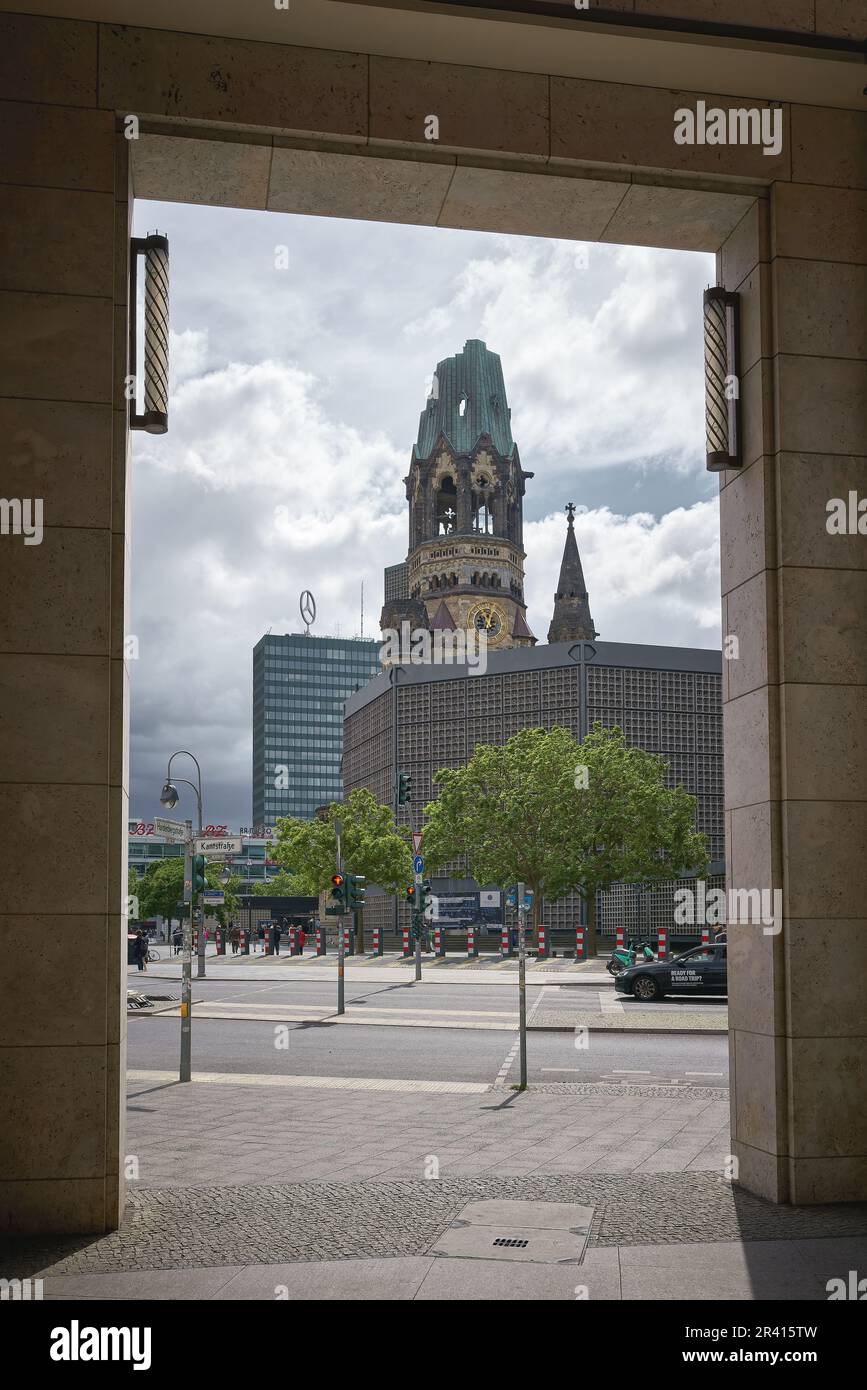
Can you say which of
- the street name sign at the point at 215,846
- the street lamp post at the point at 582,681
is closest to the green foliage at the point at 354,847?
the street lamp post at the point at 582,681

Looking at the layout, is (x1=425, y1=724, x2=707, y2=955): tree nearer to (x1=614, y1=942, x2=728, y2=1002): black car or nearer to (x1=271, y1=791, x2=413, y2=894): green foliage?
(x1=271, y1=791, x2=413, y2=894): green foliage

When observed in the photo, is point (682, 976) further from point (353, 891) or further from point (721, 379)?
point (721, 379)

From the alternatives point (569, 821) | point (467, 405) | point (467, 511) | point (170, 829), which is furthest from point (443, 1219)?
point (467, 405)

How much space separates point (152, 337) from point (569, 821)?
49910 mm

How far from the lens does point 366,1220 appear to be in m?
7.59

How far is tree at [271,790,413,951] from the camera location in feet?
207

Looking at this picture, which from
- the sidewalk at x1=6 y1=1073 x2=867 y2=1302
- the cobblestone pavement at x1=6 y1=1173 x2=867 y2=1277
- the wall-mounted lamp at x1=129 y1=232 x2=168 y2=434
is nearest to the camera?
the sidewalk at x1=6 y1=1073 x2=867 y2=1302

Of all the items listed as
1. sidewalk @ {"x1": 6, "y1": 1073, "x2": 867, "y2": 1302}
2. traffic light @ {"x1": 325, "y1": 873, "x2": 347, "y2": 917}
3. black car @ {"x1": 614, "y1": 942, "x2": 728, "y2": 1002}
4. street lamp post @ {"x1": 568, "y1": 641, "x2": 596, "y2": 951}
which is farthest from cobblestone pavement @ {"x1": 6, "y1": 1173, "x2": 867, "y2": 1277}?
street lamp post @ {"x1": 568, "y1": 641, "x2": 596, "y2": 951}

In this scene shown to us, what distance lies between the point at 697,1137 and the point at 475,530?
137978 mm

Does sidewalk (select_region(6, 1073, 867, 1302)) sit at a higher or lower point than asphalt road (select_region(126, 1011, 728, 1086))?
higher

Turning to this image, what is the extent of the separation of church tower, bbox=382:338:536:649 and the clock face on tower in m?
0.11

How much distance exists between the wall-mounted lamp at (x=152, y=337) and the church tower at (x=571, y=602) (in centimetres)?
12020

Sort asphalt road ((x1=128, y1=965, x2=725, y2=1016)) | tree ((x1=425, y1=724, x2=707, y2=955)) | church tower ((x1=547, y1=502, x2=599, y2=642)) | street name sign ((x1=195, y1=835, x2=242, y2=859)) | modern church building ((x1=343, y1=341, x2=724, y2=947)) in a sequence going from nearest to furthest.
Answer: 1. street name sign ((x1=195, y1=835, x2=242, y2=859))
2. asphalt road ((x1=128, y1=965, x2=725, y2=1016))
3. tree ((x1=425, y1=724, x2=707, y2=955))
4. modern church building ((x1=343, y1=341, x2=724, y2=947))
5. church tower ((x1=547, y1=502, x2=599, y2=642))

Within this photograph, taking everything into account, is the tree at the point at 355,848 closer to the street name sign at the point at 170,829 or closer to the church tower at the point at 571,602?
the street name sign at the point at 170,829
